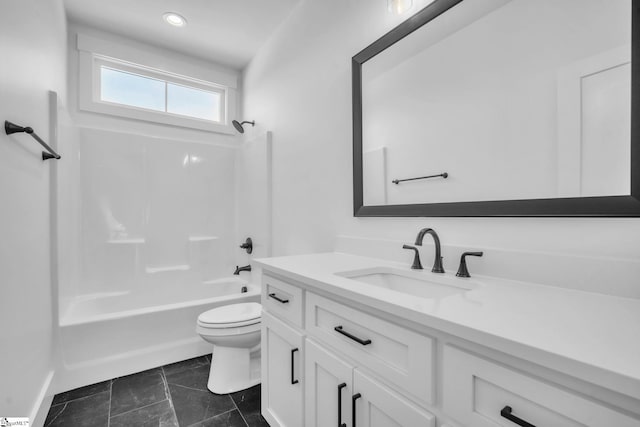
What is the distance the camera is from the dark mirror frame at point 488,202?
30.3 inches

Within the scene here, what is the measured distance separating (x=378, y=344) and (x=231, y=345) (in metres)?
1.30

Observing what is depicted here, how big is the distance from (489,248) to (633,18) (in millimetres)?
726

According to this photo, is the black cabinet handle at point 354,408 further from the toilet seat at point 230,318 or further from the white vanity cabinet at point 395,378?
the toilet seat at point 230,318

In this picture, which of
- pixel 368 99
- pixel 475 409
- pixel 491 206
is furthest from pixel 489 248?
pixel 368 99

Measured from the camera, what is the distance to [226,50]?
2.79m

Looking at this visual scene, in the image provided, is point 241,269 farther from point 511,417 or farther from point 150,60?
point 511,417

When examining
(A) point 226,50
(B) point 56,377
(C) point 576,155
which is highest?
(A) point 226,50

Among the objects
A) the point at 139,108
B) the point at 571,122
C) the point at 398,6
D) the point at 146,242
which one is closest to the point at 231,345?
the point at 146,242

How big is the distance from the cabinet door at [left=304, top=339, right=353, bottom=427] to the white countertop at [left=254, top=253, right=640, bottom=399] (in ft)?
0.75

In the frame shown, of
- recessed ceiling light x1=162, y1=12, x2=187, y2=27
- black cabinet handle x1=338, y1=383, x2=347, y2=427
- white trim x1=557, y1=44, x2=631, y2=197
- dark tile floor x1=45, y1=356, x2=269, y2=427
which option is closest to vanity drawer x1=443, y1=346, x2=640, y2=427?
black cabinet handle x1=338, y1=383, x2=347, y2=427

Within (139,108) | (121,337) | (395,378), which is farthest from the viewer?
(139,108)

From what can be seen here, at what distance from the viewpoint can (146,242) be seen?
107 inches

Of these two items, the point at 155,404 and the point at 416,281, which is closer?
the point at 416,281

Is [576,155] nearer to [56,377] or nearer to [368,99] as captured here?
[368,99]
